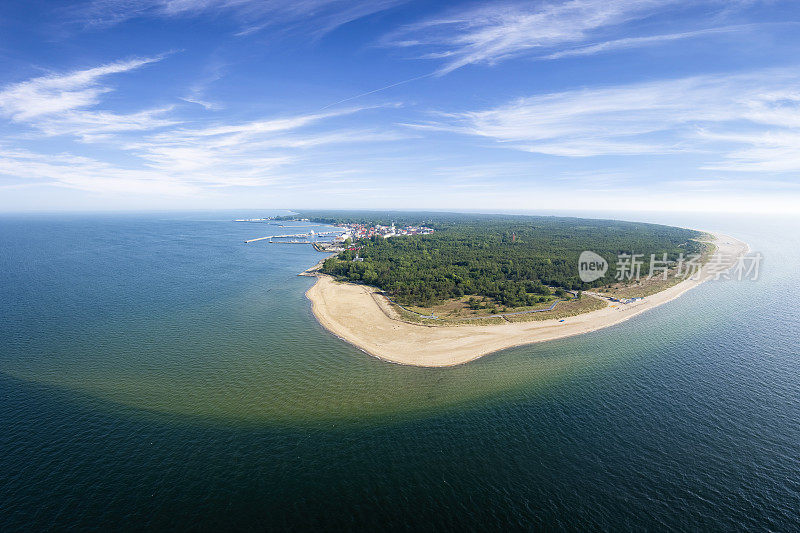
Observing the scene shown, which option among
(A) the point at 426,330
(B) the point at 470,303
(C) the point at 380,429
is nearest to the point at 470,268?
(B) the point at 470,303

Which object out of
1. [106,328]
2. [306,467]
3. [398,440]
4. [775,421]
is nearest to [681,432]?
[775,421]

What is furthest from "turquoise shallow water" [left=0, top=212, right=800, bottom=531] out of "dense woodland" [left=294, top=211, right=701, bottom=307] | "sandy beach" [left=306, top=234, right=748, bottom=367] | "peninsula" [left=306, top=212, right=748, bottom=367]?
"dense woodland" [left=294, top=211, right=701, bottom=307]

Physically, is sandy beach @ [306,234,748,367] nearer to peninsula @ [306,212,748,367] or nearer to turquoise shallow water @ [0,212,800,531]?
peninsula @ [306,212,748,367]

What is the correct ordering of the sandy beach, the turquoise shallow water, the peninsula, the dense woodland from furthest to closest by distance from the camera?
the dense woodland → the peninsula → the sandy beach → the turquoise shallow water

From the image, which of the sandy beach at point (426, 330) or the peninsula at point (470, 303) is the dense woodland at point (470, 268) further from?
the sandy beach at point (426, 330)

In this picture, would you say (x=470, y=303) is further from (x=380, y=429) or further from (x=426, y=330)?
(x=380, y=429)

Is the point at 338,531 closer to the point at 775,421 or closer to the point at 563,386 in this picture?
the point at 563,386
